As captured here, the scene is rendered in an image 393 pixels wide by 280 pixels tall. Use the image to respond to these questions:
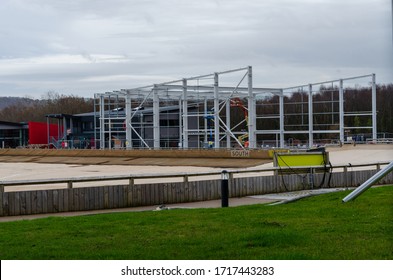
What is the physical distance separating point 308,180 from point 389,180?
8.60 ft

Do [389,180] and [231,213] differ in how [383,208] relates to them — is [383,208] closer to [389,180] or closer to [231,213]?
[231,213]

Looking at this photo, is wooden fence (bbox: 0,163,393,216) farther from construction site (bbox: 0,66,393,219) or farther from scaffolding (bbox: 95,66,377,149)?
scaffolding (bbox: 95,66,377,149)

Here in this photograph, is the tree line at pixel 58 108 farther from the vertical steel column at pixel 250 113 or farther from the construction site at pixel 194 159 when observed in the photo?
the vertical steel column at pixel 250 113

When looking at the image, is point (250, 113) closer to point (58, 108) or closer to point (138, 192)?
point (138, 192)

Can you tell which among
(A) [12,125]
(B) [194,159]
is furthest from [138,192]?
(A) [12,125]

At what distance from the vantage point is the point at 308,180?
20.3 m

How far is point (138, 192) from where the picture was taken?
56.2 ft

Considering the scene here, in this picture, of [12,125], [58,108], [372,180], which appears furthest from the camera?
[58,108]

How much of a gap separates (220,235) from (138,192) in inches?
348

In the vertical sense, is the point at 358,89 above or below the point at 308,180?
above

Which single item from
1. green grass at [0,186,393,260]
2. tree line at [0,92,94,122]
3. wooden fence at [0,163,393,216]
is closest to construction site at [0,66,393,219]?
wooden fence at [0,163,393,216]

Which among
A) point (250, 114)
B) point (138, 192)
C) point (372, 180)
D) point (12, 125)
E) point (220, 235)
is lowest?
point (138, 192)

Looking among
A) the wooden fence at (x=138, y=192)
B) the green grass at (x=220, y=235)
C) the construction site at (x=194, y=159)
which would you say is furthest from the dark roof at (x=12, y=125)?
the green grass at (x=220, y=235)
